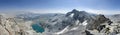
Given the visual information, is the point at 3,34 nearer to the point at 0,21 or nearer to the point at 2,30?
the point at 2,30

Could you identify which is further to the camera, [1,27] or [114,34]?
[114,34]

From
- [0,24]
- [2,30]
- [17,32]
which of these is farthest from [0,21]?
[17,32]

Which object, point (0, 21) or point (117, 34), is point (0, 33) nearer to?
point (0, 21)

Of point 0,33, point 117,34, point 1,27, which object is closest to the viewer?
point 0,33

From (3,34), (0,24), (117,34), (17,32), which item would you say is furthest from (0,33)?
(117,34)

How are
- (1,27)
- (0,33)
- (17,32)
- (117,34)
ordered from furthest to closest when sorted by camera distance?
(117,34)
(17,32)
(1,27)
(0,33)

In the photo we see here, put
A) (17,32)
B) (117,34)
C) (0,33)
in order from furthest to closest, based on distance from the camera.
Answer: (117,34) → (17,32) → (0,33)

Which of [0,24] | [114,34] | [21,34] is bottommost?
[114,34]

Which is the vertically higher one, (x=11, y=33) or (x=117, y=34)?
(x=11, y=33)

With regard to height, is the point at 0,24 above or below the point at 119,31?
above
